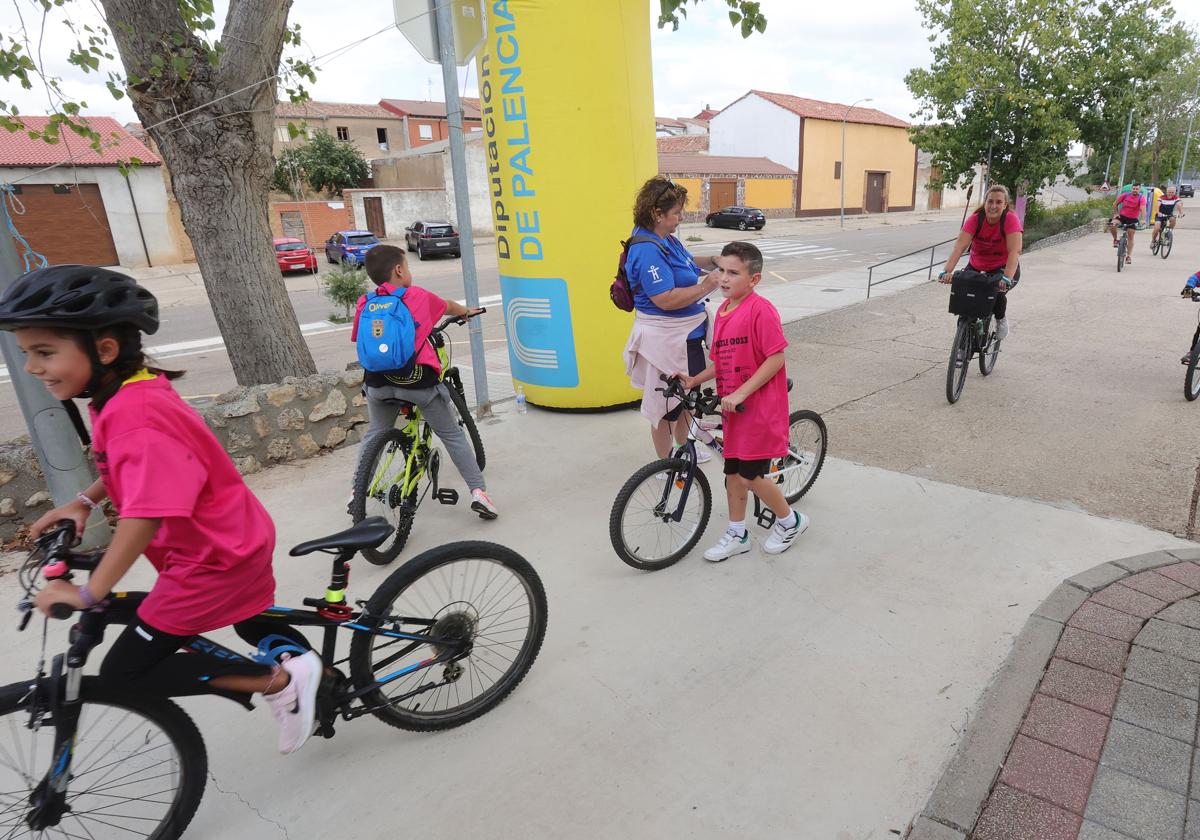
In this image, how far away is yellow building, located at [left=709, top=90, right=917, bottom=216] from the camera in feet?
149

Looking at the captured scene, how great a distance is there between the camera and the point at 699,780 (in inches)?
94.3

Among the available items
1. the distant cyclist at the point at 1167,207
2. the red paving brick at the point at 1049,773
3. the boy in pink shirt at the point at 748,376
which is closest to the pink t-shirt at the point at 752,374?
the boy in pink shirt at the point at 748,376

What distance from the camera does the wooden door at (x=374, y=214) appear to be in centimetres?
3238

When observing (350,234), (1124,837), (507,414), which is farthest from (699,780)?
(350,234)

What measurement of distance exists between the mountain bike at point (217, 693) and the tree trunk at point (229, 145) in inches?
147

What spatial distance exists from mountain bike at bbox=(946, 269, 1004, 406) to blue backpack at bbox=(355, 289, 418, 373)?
14.8ft

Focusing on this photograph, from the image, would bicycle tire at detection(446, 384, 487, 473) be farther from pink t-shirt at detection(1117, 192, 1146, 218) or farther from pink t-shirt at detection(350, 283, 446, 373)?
pink t-shirt at detection(1117, 192, 1146, 218)

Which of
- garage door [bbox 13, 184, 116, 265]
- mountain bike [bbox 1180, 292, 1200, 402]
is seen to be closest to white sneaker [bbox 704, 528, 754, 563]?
mountain bike [bbox 1180, 292, 1200, 402]

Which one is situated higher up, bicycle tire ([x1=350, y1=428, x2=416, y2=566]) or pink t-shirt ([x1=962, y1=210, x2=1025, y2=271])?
pink t-shirt ([x1=962, y1=210, x2=1025, y2=271])

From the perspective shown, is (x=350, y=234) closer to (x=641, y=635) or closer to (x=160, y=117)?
(x=160, y=117)

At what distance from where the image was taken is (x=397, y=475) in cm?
400

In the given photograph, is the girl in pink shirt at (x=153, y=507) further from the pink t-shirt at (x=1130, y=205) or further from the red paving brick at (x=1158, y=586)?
the pink t-shirt at (x=1130, y=205)

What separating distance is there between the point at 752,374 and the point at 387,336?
190cm

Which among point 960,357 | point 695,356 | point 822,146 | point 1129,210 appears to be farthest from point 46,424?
point 822,146
